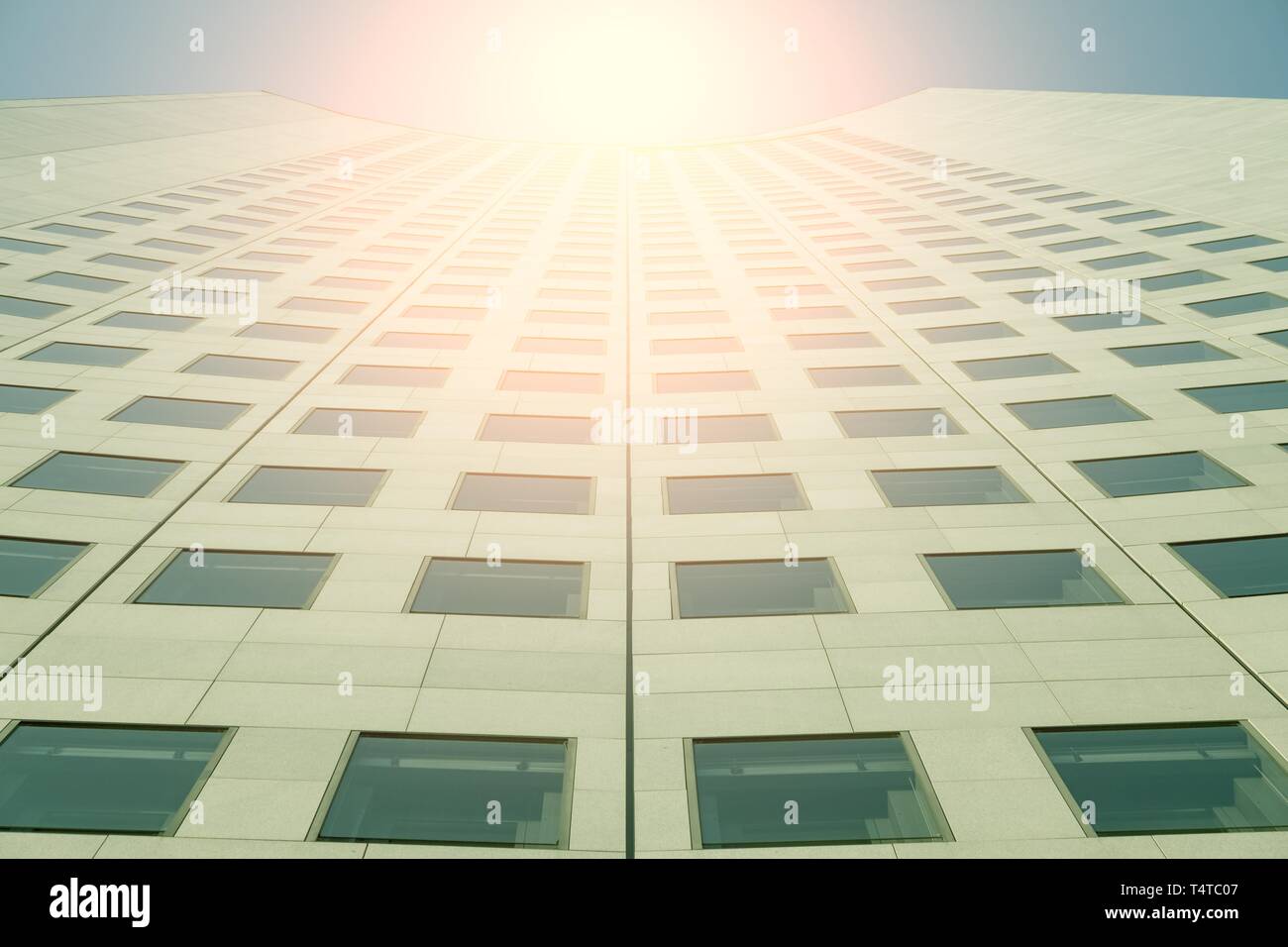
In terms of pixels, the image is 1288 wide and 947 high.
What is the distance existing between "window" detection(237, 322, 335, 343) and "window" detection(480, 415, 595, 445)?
9.27 m

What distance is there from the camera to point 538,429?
24031 mm

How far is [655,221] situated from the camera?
5078cm

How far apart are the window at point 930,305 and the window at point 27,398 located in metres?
27.6

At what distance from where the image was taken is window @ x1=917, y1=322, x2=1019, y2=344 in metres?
29.8

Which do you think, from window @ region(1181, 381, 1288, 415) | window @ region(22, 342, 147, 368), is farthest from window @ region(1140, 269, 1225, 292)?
window @ region(22, 342, 147, 368)

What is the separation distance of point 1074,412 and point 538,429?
1485 centimetres

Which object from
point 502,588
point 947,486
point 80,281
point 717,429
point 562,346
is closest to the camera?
point 502,588

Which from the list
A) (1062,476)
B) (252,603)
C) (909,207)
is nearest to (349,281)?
(252,603)

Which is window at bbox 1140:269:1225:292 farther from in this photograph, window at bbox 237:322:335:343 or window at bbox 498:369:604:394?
window at bbox 237:322:335:343

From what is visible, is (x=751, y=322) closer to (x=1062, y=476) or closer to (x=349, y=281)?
(x=1062, y=476)

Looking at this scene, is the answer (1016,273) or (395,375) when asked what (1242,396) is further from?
(395,375)

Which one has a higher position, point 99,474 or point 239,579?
point 99,474

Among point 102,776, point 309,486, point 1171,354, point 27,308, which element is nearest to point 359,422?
point 309,486

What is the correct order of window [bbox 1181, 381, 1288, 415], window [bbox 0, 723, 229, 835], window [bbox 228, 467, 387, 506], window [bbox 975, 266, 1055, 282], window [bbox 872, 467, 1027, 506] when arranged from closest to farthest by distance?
window [bbox 0, 723, 229, 835] < window [bbox 228, 467, 387, 506] < window [bbox 872, 467, 1027, 506] < window [bbox 1181, 381, 1288, 415] < window [bbox 975, 266, 1055, 282]
